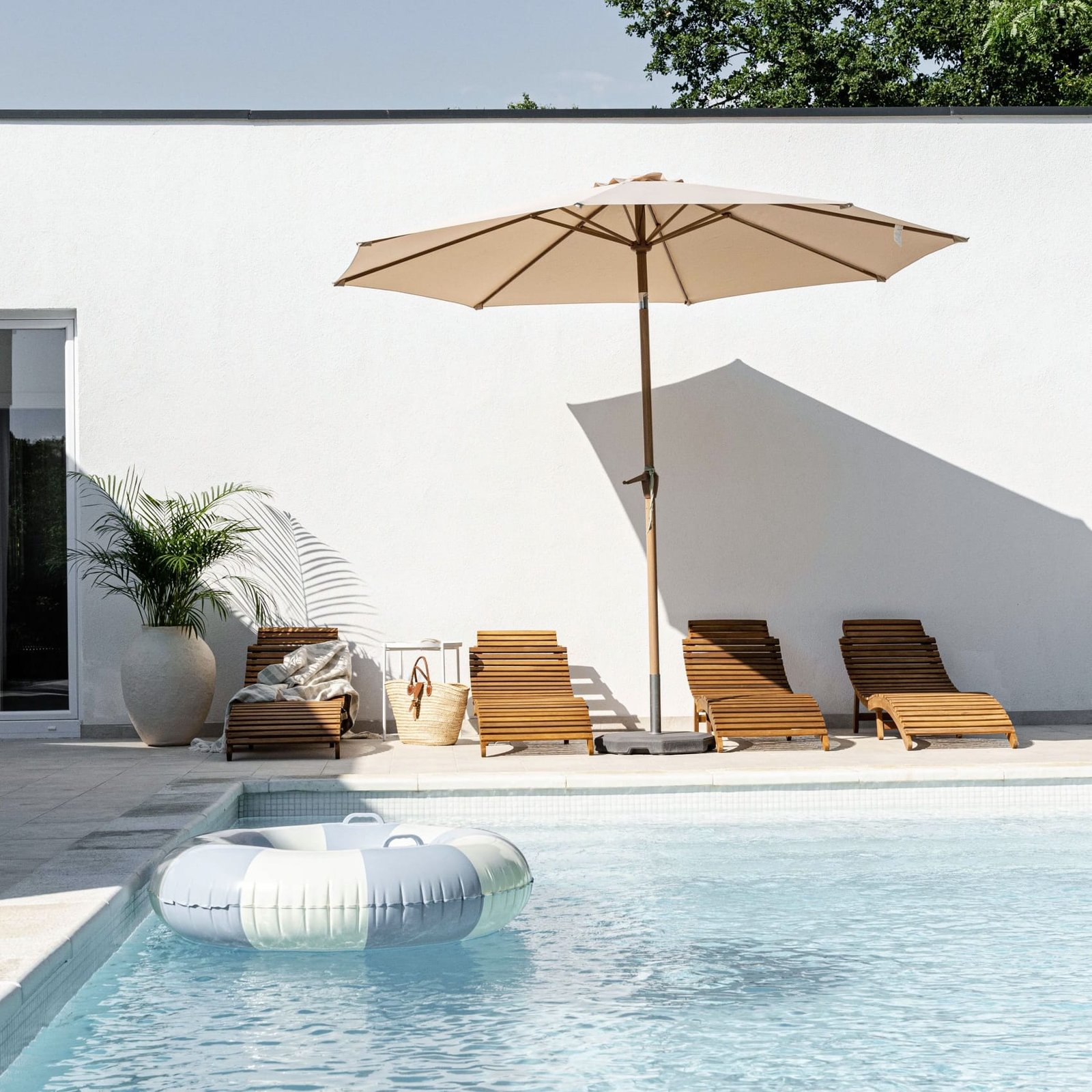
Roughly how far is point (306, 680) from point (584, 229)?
3290 mm

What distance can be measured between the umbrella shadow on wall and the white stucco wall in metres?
0.03

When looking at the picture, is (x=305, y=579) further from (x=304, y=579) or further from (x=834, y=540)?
(x=834, y=540)

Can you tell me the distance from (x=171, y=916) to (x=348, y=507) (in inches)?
200

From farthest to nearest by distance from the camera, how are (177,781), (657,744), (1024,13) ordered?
(1024,13) → (657,744) → (177,781)

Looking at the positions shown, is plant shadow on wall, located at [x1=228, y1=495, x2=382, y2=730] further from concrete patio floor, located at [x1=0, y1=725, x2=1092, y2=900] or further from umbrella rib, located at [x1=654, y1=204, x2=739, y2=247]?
umbrella rib, located at [x1=654, y1=204, x2=739, y2=247]

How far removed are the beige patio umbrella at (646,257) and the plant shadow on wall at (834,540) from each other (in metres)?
1.15

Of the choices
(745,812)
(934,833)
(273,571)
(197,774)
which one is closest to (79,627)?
(273,571)

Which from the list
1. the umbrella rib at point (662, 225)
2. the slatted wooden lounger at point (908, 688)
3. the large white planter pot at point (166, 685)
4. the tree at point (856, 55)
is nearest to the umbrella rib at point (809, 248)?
the umbrella rib at point (662, 225)

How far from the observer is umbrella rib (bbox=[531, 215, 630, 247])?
24.1 feet

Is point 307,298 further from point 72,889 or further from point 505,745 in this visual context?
point 72,889

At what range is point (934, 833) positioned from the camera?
593 centimetres

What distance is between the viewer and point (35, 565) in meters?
8.62

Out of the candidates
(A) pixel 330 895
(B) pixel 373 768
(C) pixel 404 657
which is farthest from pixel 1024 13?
(A) pixel 330 895

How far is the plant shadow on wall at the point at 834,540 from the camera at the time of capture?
892 cm
